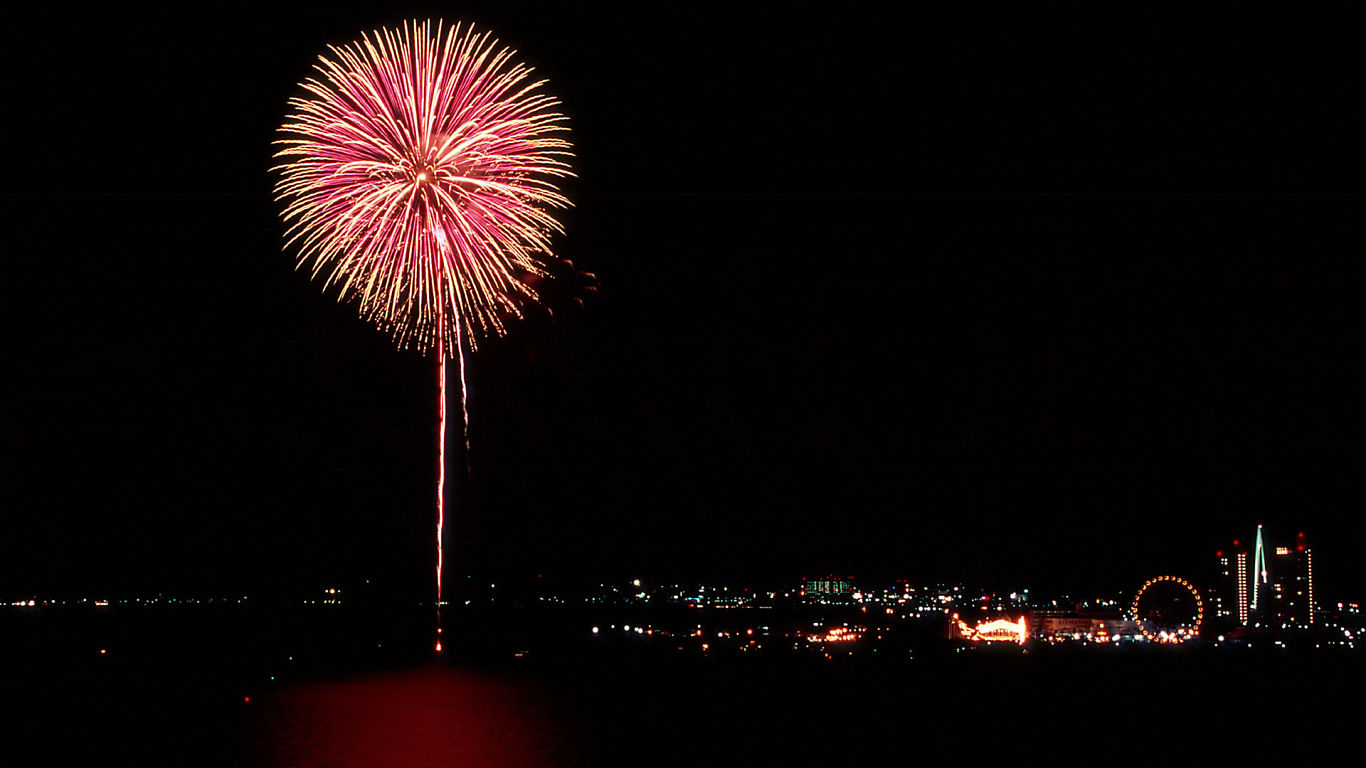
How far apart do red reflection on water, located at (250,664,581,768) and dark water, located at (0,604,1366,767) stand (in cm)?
13

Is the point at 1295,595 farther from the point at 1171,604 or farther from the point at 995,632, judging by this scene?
the point at 995,632

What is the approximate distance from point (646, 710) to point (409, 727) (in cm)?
908

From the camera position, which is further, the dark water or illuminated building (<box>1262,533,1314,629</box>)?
illuminated building (<box>1262,533,1314,629</box>)

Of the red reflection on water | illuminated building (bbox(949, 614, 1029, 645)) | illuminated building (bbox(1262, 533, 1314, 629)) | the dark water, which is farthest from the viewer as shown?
illuminated building (bbox(1262, 533, 1314, 629))

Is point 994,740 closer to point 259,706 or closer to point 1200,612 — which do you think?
point 259,706

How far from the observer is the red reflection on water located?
2780 centimetres

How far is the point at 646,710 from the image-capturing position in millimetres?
40125

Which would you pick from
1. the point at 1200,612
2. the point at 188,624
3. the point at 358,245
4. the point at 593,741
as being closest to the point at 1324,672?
the point at 593,741

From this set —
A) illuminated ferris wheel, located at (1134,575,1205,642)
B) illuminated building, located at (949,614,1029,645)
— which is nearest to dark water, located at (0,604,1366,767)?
illuminated building, located at (949,614,1029,645)

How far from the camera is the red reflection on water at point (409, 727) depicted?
27.8 metres

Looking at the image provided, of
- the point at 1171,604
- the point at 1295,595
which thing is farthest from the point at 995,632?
the point at 1295,595

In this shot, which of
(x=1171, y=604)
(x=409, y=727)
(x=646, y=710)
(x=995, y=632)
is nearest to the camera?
(x=409, y=727)

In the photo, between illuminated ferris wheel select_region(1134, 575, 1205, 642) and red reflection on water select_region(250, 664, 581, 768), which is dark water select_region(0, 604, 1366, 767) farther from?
illuminated ferris wheel select_region(1134, 575, 1205, 642)

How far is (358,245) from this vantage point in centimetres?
2270
